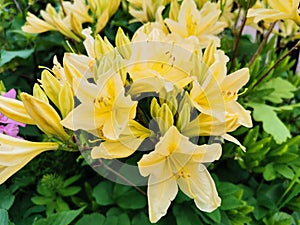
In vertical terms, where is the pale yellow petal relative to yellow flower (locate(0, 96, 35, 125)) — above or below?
below

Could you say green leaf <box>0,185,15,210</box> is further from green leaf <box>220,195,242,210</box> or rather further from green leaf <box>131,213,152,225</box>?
green leaf <box>220,195,242,210</box>

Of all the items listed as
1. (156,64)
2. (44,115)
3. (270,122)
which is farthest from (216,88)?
(270,122)

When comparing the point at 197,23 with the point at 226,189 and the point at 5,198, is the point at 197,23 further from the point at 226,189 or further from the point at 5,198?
the point at 5,198

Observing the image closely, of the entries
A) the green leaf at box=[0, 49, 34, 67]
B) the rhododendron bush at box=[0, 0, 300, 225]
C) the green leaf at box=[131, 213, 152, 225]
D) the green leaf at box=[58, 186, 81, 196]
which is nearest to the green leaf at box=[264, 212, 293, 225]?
the rhododendron bush at box=[0, 0, 300, 225]

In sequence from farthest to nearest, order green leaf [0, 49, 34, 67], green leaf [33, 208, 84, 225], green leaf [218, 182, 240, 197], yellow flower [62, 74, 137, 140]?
green leaf [0, 49, 34, 67], green leaf [218, 182, 240, 197], green leaf [33, 208, 84, 225], yellow flower [62, 74, 137, 140]

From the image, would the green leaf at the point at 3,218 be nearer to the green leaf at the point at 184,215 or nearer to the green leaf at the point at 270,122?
the green leaf at the point at 184,215
